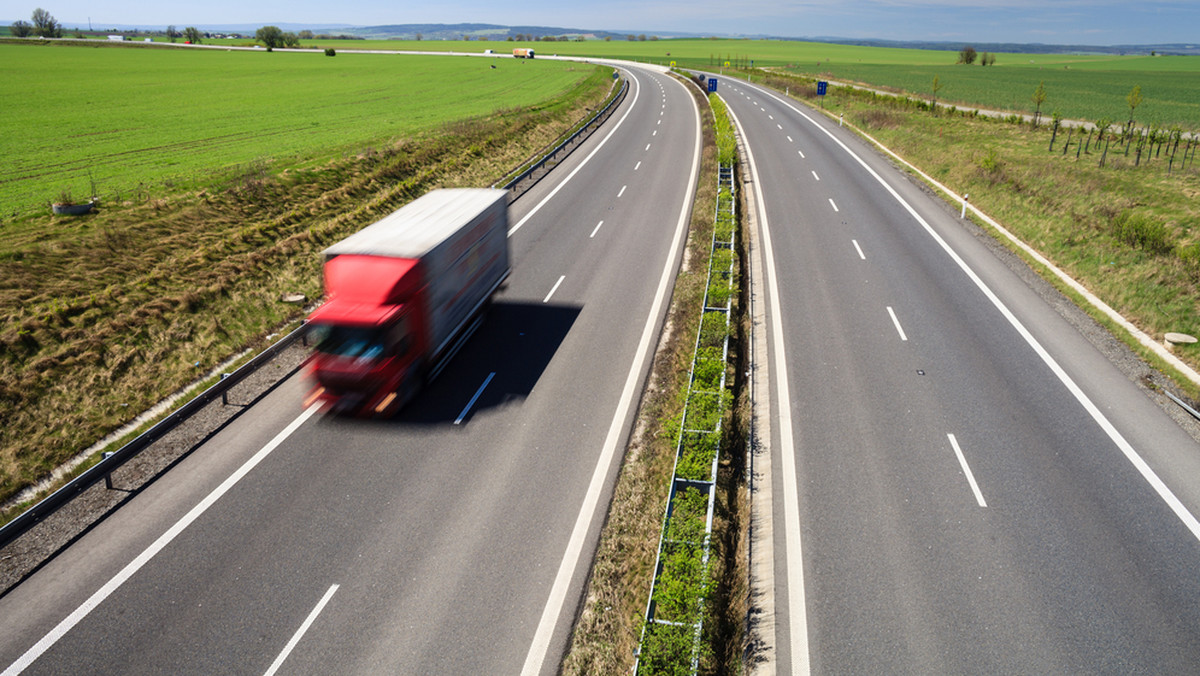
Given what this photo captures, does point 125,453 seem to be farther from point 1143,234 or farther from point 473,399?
point 1143,234

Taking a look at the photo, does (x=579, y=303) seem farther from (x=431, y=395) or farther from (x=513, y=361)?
(x=431, y=395)

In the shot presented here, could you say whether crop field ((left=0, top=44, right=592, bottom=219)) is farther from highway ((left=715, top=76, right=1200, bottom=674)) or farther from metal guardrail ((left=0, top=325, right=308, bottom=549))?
highway ((left=715, top=76, right=1200, bottom=674))

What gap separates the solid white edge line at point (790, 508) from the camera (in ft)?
27.2

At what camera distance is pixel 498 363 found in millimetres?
15422

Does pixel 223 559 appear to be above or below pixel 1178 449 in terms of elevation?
below

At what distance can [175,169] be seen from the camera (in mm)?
29234

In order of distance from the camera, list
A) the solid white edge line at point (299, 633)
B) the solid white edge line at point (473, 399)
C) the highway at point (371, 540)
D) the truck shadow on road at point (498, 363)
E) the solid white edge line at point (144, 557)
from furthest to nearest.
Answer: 1. the truck shadow on road at point (498, 363)
2. the solid white edge line at point (473, 399)
3. the highway at point (371, 540)
4. the solid white edge line at point (144, 557)
5. the solid white edge line at point (299, 633)

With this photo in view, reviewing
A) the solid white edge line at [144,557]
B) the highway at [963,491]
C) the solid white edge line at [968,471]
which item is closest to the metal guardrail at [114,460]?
the solid white edge line at [144,557]

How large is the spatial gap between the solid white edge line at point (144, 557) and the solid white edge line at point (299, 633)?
315 centimetres

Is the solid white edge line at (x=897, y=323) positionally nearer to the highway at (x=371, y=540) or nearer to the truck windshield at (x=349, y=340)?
the highway at (x=371, y=540)

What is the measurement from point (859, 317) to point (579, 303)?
322 inches

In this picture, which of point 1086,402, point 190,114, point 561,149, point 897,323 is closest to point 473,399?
point 897,323

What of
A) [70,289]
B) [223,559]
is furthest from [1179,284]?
[70,289]

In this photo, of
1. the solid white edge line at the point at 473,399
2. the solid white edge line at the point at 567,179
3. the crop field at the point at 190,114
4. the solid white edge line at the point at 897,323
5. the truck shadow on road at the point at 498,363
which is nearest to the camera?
the solid white edge line at the point at 473,399
